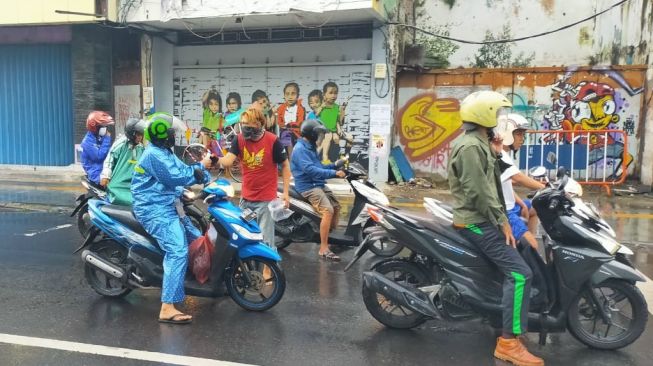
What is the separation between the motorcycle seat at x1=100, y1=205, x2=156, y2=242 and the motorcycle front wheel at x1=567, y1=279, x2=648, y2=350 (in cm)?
339

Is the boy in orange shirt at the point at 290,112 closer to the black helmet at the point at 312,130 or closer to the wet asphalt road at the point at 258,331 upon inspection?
the black helmet at the point at 312,130

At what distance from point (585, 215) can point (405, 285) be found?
1.42 meters

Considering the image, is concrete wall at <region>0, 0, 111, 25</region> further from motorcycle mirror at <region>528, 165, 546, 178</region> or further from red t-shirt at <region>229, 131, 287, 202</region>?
motorcycle mirror at <region>528, 165, 546, 178</region>

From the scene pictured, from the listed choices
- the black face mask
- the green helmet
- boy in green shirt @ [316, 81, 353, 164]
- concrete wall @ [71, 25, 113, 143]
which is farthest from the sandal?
concrete wall @ [71, 25, 113, 143]

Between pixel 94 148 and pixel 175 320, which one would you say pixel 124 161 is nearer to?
pixel 94 148

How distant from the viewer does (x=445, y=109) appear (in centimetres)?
1346

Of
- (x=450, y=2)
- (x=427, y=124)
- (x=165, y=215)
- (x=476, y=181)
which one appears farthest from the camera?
(x=450, y=2)

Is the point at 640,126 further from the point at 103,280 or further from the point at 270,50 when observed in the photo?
the point at 103,280

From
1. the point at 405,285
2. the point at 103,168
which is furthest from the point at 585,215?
the point at 103,168

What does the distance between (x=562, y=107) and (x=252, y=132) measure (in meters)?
9.71

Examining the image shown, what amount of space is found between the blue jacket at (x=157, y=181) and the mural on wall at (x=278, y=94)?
28.6 ft

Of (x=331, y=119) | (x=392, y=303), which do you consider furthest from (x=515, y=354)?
(x=331, y=119)

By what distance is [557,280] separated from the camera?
4.02 metres

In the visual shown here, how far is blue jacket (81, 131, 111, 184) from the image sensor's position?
7.30 m
